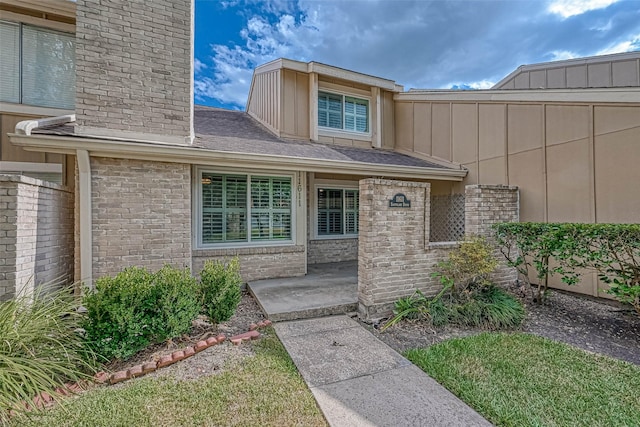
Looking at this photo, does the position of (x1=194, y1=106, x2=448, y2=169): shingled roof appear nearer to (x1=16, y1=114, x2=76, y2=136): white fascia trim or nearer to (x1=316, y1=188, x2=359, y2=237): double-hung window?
(x1=316, y1=188, x2=359, y2=237): double-hung window

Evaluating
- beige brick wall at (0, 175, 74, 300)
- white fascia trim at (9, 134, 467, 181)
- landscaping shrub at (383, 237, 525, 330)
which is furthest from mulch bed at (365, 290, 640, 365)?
beige brick wall at (0, 175, 74, 300)

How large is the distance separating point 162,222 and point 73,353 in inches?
108

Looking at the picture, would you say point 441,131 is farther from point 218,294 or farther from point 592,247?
point 218,294

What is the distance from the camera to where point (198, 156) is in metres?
5.59

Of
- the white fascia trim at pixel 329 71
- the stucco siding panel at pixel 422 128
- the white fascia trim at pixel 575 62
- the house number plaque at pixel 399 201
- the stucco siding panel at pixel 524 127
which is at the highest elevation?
the white fascia trim at pixel 575 62

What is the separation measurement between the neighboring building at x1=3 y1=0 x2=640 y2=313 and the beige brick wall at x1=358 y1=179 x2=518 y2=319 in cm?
3

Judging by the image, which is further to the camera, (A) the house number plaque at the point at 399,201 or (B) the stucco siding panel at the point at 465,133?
(B) the stucco siding panel at the point at 465,133

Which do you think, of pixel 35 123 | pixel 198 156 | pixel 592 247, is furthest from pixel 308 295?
pixel 35 123

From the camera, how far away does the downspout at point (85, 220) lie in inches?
196

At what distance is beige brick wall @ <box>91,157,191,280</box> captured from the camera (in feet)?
16.9

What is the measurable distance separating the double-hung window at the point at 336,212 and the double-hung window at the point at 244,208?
2.03m

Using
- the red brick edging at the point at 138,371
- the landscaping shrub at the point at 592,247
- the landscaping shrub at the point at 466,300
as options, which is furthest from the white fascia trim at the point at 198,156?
the red brick edging at the point at 138,371

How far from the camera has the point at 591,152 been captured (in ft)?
18.7

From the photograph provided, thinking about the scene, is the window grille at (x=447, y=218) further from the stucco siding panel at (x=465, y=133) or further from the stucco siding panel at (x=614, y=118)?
the stucco siding panel at (x=614, y=118)
